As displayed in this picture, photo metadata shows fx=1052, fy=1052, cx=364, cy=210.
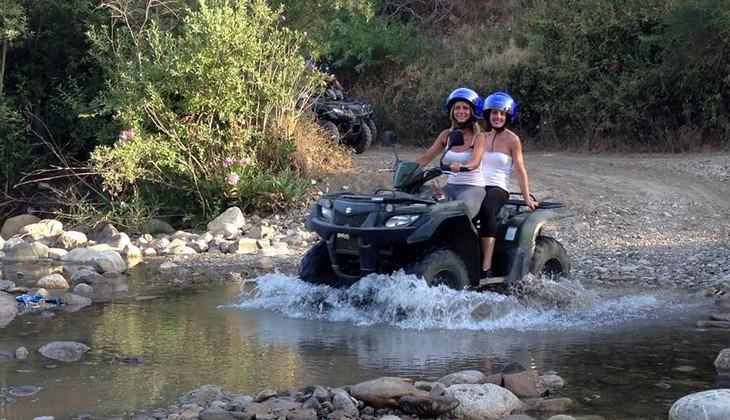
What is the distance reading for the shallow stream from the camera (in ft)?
24.7

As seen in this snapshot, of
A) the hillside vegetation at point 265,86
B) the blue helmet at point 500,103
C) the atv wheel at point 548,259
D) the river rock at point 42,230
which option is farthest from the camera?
the hillside vegetation at point 265,86

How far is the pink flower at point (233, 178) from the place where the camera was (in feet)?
58.2

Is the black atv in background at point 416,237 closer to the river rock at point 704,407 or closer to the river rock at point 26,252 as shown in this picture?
the river rock at point 704,407

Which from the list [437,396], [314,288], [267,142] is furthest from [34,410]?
[267,142]

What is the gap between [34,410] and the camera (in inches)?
275

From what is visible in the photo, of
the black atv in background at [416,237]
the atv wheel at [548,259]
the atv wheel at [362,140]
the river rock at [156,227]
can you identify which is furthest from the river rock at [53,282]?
the atv wheel at [362,140]

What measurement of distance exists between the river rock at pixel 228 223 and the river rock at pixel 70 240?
6.83ft

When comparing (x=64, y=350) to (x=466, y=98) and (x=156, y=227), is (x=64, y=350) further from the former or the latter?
(x=156, y=227)

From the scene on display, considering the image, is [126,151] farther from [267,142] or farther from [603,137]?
[603,137]

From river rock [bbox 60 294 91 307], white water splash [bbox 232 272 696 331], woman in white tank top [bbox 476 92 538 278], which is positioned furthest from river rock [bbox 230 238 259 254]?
woman in white tank top [bbox 476 92 538 278]

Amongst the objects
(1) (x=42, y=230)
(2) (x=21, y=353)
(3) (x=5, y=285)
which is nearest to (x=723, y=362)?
(2) (x=21, y=353)

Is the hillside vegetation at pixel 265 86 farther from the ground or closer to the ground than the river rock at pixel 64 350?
farther from the ground

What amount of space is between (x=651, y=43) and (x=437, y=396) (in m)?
Answer: 18.8

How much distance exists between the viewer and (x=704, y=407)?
625 centimetres
